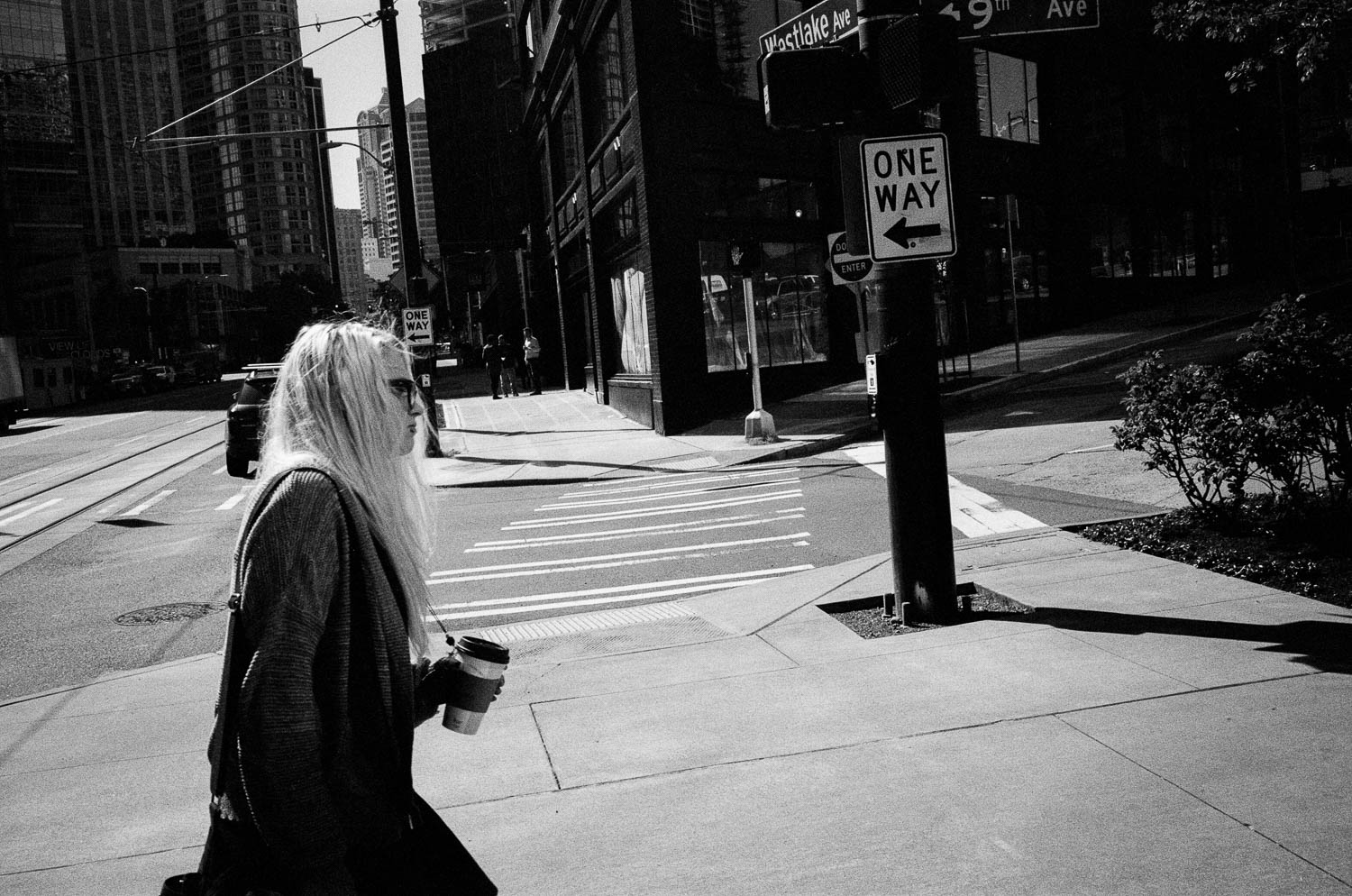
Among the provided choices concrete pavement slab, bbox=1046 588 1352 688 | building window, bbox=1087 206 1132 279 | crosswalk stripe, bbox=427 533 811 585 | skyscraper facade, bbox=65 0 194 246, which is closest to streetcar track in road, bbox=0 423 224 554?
crosswalk stripe, bbox=427 533 811 585

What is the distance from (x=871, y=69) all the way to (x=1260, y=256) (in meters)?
38.6

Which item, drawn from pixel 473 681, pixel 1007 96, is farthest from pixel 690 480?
pixel 1007 96

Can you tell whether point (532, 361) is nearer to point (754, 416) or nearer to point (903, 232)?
point (754, 416)

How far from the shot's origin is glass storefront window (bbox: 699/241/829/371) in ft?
68.4

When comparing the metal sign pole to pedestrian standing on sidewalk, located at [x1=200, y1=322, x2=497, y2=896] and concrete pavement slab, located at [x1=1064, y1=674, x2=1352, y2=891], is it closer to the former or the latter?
concrete pavement slab, located at [x1=1064, y1=674, x2=1352, y2=891]

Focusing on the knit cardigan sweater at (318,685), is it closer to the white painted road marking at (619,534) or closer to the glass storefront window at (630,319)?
the white painted road marking at (619,534)

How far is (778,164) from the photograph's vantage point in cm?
2195

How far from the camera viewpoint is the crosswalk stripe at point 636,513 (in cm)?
1146

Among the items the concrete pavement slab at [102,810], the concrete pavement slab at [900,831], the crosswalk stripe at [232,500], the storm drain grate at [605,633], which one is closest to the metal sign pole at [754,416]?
the crosswalk stripe at [232,500]

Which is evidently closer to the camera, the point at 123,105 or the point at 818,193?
the point at 818,193

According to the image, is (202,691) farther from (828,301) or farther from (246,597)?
(828,301)

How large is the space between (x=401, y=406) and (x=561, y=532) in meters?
8.35

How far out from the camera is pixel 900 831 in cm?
379

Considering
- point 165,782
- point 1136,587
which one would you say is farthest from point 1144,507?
point 165,782
